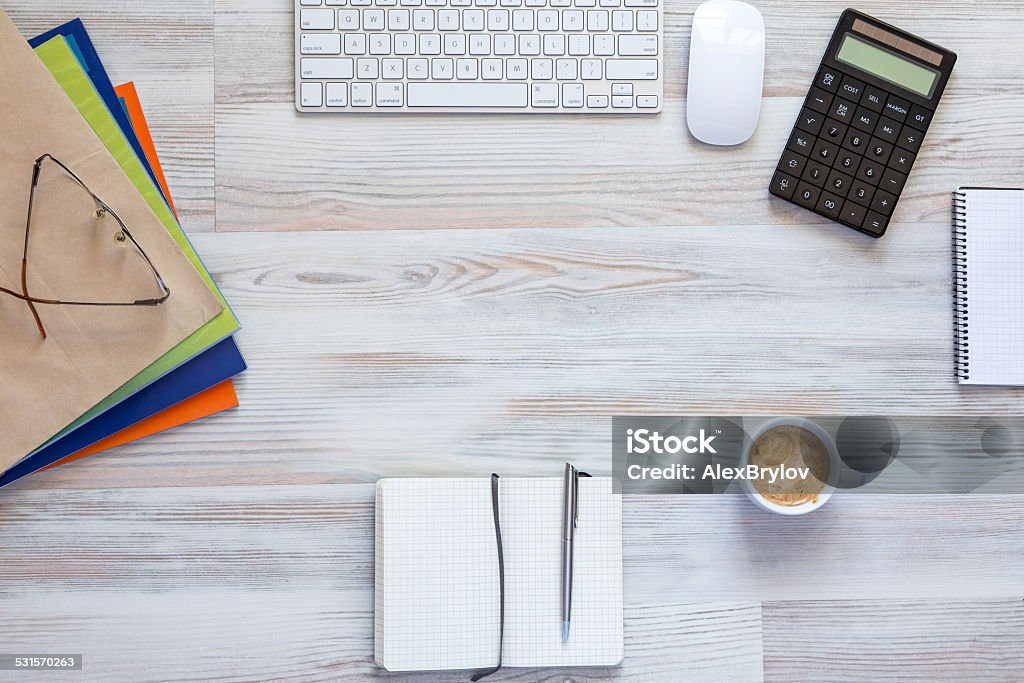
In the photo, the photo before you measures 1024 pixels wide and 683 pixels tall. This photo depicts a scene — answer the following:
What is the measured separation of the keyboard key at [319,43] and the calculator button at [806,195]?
1.51 ft

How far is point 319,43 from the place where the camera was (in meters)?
0.74

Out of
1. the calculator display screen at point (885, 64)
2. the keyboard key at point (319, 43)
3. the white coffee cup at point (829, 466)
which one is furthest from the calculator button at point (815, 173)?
the keyboard key at point (319, 43)

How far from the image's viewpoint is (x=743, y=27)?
74 cm

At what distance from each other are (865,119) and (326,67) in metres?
0.52

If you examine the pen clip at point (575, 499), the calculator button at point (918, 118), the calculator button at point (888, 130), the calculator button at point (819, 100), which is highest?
the calculator button at point (819, 100)

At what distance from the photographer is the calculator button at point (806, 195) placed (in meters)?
0.75

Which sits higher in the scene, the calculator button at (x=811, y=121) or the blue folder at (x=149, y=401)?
the calculator button at (x=811, y=121)

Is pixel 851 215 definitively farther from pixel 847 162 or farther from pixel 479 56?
pixel 479 56

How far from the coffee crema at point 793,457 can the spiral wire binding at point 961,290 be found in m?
0.16

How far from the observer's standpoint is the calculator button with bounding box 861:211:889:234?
0.75 metres

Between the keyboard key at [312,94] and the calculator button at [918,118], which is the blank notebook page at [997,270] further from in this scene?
the keyboard key at [312,94]

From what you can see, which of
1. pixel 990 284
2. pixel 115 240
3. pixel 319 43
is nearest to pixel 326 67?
pixel 319 43

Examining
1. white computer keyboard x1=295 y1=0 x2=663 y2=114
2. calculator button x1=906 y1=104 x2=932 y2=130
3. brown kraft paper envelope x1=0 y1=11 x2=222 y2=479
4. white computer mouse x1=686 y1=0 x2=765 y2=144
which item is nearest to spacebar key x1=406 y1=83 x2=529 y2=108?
white computer keyboard x1=295 y1=0 x2=663 y2=114

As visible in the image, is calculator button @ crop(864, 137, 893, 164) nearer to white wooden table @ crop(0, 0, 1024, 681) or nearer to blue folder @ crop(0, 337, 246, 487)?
white wooden table @ crop(0, 0, 1024, 681)
